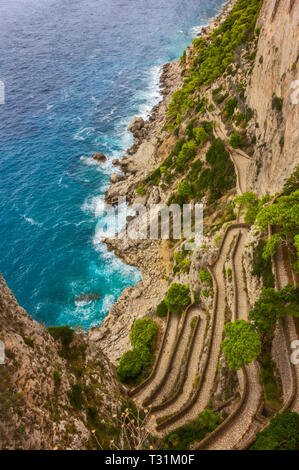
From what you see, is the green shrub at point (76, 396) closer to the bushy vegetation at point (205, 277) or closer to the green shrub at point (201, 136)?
the bushy vegetation at point (205, 277)

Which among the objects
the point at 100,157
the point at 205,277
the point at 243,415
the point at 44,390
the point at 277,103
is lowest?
the point at 243,415

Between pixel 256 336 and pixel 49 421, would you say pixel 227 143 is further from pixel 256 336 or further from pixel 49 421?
pixel 49 421

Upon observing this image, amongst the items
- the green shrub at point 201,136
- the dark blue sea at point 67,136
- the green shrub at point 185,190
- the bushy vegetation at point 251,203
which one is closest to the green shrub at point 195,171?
the green shrub at point 185,190

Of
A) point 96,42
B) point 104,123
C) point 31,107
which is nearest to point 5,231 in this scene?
point 104,123

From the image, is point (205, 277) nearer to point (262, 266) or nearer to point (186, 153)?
point (262, 266)

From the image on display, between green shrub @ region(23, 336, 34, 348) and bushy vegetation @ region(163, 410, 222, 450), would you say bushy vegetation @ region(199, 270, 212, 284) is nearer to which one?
bushy vegetation @ region(163, 410, 222, 450)

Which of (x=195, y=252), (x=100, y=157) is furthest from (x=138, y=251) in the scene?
(x=100, y=157)

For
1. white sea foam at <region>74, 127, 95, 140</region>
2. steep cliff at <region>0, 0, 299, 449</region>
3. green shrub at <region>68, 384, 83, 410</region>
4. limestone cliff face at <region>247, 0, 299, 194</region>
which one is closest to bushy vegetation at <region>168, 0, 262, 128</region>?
steep cliff at <region>0, 0, 299, 449</region>
